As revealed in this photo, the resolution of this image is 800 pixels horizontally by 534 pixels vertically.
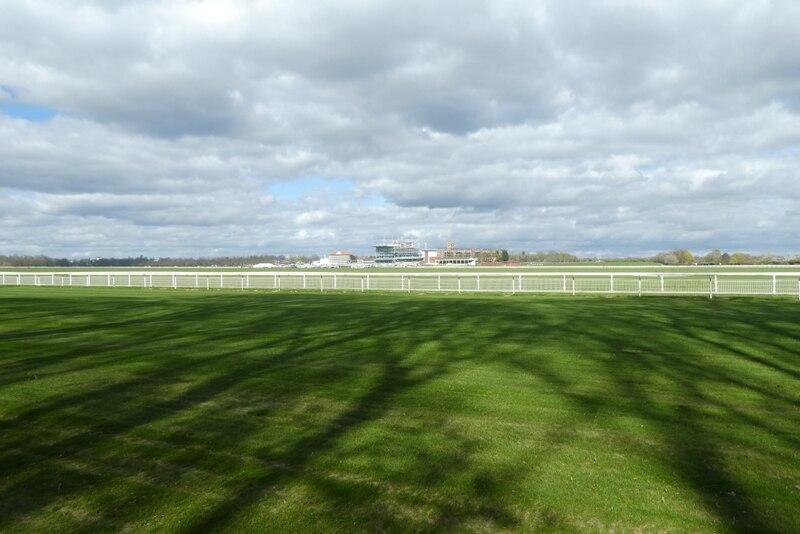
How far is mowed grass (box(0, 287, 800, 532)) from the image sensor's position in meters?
4.14

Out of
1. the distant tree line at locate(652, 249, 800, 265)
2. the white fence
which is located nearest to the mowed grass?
the white fence

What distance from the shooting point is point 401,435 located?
5.78 meters

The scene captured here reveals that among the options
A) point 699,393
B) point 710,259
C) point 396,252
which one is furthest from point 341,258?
point 699,393

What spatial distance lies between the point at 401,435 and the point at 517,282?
34.3m

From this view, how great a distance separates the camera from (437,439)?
5.67m

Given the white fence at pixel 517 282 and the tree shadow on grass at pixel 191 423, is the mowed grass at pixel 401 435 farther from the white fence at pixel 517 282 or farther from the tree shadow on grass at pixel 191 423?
the white fence at pixel 517 282

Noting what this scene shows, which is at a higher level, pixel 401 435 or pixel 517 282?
pixel 517 282

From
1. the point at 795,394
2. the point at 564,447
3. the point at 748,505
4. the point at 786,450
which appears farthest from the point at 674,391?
the point at 748,505

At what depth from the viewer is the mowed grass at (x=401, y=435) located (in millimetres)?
4137

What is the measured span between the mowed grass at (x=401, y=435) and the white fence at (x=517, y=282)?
15230mm

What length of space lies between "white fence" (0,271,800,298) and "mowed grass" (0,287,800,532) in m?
15.2

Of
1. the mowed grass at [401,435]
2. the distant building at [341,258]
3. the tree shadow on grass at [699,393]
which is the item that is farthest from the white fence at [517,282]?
the distant building at [341,258]

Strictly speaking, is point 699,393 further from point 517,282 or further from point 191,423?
point 517,282

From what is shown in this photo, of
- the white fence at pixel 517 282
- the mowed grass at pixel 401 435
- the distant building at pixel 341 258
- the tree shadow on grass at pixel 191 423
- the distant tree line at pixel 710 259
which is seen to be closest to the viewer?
the mowed grass at pixel 401 435
